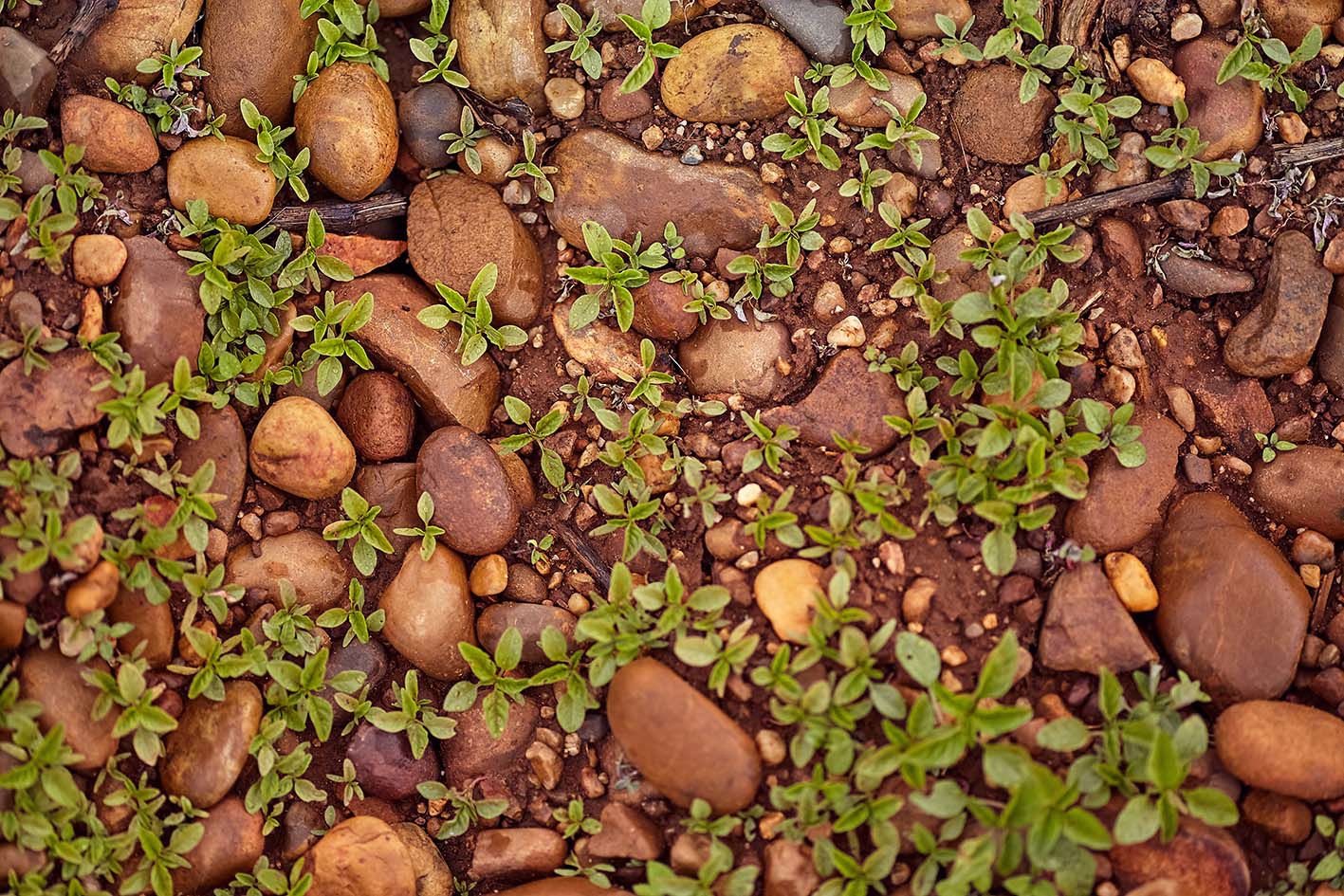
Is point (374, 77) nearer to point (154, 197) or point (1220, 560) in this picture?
point (154, 197)

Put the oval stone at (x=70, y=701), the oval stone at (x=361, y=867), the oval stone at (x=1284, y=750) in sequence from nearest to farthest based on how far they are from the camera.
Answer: the oval stone at (x=1284, y=750) < the oval stone at (x=70, y=701) < the oval stone at (x=361, y=867)

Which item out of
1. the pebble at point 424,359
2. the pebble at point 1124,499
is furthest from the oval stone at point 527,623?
the pebble at point 1124,499

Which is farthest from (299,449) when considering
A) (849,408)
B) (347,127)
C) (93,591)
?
(849,408)

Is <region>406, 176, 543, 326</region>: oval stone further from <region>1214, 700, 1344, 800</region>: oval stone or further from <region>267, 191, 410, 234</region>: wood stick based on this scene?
<region>1214, 700, 1344, 800</region>: oval stone

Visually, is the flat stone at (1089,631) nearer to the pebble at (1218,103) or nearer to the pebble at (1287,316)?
the pebble at (1287,316)

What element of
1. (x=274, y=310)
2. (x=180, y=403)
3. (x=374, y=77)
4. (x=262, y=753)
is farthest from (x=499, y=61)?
(x=262, y=753)
